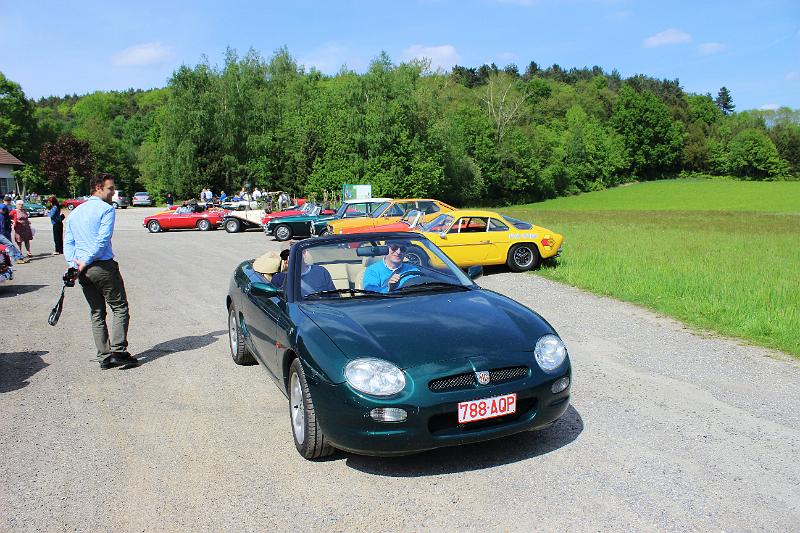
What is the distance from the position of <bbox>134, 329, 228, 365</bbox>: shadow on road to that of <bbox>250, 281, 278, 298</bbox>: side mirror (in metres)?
2.51

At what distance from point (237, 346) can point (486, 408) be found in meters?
3.62

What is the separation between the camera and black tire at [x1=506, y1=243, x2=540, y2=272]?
47.2ft

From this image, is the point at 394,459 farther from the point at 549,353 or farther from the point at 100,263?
the point at 100,263

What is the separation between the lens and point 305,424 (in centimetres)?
402

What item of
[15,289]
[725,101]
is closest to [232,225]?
[15,289]

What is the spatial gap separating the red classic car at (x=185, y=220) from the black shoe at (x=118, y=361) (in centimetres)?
2438

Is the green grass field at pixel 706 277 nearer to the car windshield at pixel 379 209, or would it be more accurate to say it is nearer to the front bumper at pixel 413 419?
the front bumper at pixel 413 419

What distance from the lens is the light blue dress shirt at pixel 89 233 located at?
20.5ft

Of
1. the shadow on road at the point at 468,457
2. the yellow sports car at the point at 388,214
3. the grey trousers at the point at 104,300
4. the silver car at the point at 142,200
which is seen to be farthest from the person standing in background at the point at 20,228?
the silver car at the point at 142,200

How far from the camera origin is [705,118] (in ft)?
392

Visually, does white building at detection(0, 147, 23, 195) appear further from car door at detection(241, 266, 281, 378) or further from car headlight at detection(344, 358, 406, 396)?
car headlight at detection(344, 358, 406, 396)

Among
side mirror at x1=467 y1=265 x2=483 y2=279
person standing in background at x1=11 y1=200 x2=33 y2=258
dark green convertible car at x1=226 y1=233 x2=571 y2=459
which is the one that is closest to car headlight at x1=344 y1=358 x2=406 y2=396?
dark green convertible car at x1=226 y1=233 x2=571 y2=459

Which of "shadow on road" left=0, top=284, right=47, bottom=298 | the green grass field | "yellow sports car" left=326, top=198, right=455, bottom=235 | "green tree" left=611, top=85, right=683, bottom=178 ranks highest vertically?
"green tree" left=611, top=85, right=683, bottom=178

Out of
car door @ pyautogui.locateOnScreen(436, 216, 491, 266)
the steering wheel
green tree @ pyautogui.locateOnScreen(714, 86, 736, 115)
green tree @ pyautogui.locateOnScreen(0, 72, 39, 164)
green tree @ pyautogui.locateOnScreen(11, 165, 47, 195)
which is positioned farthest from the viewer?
green tree @ pyautogui.locateOnScreen(714, 86, 736, 115)
